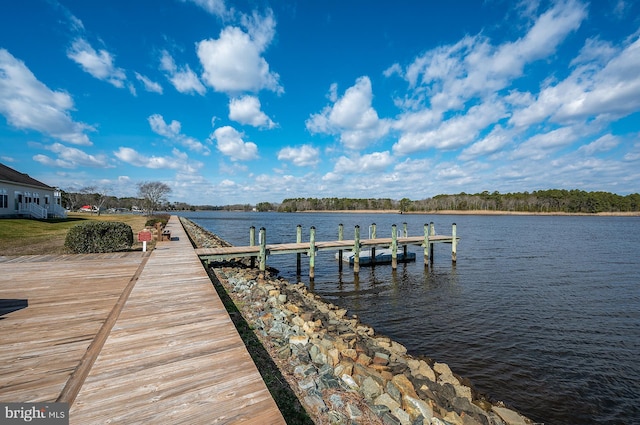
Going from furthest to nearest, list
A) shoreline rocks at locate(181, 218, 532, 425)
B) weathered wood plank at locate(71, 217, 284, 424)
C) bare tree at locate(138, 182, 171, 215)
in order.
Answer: bare tree at locate(138, 182, 171, 215) < shoreline rocks at locate(181, 218, 532, 425) < weathered wood plank at locate(71, 217, 284, 424)

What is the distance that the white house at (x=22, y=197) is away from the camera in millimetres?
25031

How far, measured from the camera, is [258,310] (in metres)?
8.13

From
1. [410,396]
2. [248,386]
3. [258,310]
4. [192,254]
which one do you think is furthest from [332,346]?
[192,254]

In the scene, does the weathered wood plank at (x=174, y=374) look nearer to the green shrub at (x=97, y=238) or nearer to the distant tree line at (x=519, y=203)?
the green shrub at (x=97, y=238)

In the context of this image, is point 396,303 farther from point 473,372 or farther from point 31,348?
point 31,348

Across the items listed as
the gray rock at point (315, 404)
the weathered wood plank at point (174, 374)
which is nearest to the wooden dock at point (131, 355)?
the weathered wood plank at point (174, 374)

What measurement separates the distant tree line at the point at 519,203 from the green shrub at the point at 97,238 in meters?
138

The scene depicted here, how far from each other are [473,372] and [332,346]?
374cm

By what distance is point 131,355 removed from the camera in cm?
382

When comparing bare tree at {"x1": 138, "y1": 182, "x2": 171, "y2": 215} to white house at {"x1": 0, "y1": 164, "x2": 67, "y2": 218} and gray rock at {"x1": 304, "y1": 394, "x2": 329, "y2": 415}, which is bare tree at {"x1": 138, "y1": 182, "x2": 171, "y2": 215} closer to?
white house at {"x1": 0, "y1": 164, "x2": 67, "y2": 218}

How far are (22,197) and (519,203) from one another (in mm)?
146569

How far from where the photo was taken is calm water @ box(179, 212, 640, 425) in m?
6.34

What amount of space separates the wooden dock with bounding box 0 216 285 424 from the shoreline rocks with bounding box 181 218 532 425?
1404 millimetres

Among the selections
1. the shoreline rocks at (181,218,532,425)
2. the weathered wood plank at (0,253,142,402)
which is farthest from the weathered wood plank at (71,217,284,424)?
the shoreline rocks at (181,218,532,425)
